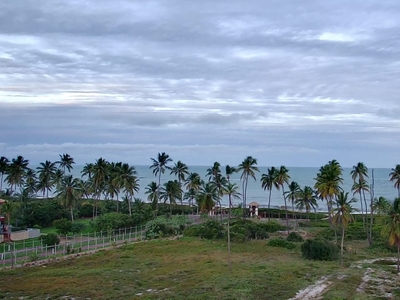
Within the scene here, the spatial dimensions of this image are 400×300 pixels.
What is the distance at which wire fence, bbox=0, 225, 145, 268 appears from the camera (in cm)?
4069

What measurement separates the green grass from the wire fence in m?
2.17

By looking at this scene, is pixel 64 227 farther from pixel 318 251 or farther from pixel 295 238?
pixel 318 251

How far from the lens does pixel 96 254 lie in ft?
151

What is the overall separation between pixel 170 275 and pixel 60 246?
1556 centimetres

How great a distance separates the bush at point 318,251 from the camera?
4641cm

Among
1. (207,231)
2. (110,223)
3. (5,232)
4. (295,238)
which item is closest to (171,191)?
(207,231)

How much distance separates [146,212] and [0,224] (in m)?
23.3

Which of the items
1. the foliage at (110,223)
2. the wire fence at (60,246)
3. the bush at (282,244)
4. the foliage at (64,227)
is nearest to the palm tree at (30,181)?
the foliage at (110,223)

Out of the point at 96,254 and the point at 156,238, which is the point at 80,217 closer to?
the point at 156,238

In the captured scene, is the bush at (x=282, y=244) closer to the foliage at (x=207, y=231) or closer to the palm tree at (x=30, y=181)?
the foliage at (x=207, y=231)

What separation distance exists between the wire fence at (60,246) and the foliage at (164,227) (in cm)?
124

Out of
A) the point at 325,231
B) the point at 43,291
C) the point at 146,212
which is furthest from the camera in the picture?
the point at 146,212

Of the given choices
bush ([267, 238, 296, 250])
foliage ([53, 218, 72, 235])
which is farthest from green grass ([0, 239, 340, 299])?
foliage ([53, 218, 72, 235])

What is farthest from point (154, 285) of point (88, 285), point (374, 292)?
point (374, 292)
